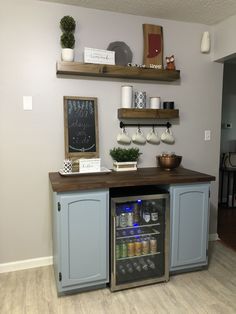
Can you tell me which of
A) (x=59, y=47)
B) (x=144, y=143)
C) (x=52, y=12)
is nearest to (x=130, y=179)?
(x=144, y=143)

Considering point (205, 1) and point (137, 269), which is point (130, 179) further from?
point (205, 1)

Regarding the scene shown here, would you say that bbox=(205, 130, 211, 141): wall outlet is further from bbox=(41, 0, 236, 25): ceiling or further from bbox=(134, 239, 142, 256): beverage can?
bbox=(134, 239, 142, 256): beverage can

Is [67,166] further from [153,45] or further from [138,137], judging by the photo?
[153,45]

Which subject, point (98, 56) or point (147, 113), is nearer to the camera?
point (98, 56)

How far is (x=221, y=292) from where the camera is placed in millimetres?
2152

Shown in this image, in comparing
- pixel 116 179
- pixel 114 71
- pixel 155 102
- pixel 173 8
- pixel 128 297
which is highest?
pixel 173 8

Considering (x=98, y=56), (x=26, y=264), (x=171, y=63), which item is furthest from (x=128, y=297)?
(x=171, y=63)

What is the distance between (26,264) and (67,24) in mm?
2211

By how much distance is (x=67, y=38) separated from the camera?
2301 mm

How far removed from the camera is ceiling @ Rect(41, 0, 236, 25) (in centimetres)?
234

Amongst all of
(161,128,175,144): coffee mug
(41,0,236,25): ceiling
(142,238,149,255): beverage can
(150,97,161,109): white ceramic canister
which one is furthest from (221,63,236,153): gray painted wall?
(142,238,149,255): beverage can

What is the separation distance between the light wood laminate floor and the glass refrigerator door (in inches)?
3.8

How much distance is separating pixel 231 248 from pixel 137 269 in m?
1.27

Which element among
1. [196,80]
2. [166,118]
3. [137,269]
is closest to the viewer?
[137,269]
